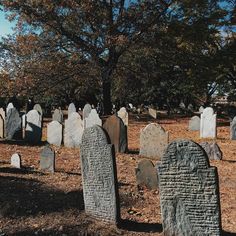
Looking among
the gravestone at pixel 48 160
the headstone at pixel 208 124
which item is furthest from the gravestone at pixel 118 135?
the headstone at pixel 208 124

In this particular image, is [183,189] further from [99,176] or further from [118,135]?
[118,135]

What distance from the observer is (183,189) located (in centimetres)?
577

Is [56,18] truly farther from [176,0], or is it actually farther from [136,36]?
[176,0]

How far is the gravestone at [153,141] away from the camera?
483 inches

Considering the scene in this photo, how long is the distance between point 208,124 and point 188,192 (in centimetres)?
1123

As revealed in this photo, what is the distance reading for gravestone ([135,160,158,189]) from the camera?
28.1ft

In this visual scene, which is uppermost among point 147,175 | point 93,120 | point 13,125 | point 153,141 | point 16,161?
point 93,120

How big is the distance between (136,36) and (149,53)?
9.07ft

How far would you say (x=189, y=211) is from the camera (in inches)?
227

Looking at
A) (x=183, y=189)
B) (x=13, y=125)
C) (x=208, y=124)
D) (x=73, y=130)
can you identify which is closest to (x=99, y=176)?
(x=183, y=189)

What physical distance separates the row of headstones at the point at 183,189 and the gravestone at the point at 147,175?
2.10 metres

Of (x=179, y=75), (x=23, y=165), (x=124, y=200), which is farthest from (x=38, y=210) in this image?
(x=179, y=75)

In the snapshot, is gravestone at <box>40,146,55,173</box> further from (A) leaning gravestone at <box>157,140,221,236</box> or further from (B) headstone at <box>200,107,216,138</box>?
(B) headstone at <box>200,107,216,138</box>

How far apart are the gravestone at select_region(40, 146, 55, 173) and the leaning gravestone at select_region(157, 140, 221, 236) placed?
4331 millimetres
